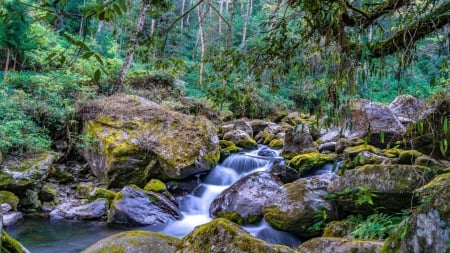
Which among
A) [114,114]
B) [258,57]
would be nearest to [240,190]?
[114,114]

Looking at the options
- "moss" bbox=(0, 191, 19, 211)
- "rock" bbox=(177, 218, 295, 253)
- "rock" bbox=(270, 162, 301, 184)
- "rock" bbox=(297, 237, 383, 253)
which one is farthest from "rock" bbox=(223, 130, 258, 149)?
"rock" bbox=(177, 218, 295, 253)

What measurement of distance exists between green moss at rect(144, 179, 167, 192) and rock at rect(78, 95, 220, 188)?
281mm

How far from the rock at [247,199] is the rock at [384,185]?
6.24ft

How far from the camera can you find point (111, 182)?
8.69 m

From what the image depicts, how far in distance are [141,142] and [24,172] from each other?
2672 millimetres

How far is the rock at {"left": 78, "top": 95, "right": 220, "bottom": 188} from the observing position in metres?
8.75

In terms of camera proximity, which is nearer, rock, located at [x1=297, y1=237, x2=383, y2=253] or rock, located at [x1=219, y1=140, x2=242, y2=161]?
rock, located at [x1=297, y1=237, x2=383, y2=253]

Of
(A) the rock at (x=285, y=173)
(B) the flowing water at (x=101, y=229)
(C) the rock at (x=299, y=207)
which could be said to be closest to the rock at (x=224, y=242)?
(C) the rock at (x=299, y=207)

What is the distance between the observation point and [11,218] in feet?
22.4

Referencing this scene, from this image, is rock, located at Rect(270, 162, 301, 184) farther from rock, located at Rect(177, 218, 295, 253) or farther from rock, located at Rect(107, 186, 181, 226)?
rock, located at Rect(177, 218, 295, 253)

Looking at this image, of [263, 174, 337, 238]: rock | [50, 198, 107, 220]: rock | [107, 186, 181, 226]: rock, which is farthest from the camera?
[50, 198, 107, 220]: rock

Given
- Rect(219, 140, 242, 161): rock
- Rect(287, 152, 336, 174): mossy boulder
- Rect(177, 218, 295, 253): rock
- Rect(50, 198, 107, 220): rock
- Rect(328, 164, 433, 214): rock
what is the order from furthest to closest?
Rect(219, 140, 242, 161): rock → Rect(287, 152, 336, 174): mossy boulder → Rect(50, 198, 107, 220): rock → Rect(328, 164, 433, 214): rock → Rect(177, 218, 295, 253): rock

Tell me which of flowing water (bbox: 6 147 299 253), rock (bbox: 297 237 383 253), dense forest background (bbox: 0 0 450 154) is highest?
dense forest background (bbox: 0 0 450 154)

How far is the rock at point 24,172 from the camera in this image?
7.61 m
